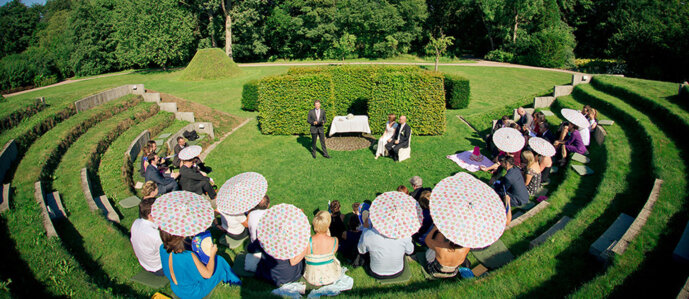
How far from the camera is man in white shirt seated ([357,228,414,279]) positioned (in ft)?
16.9

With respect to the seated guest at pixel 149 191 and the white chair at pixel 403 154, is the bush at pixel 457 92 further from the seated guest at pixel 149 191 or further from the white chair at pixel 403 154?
the seated guest at pixel 149 191

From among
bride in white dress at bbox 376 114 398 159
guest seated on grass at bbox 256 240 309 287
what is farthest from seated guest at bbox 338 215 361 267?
bride in white dress at bbox 376 114 398 159

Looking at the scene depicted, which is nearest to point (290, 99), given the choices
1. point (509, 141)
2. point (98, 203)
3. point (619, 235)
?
point (98, 203)

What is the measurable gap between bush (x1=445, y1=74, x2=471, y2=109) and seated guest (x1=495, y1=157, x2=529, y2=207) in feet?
33.5

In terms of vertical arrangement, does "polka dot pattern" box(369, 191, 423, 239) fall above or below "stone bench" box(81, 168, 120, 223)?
above

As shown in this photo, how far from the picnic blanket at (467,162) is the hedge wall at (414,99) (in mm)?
2346

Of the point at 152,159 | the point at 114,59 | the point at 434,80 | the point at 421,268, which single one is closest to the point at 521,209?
the point at 421,268

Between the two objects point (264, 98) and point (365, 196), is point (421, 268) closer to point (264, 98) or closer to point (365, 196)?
point (365, 196)

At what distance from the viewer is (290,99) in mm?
13523

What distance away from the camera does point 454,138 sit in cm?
1293

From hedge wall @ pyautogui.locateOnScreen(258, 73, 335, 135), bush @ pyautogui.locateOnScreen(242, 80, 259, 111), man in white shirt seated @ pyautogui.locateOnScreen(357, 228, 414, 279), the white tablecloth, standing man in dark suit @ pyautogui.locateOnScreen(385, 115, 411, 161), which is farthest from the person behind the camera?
bush @ pyautogui.locateOnScreen(242, 80, 259, 111)

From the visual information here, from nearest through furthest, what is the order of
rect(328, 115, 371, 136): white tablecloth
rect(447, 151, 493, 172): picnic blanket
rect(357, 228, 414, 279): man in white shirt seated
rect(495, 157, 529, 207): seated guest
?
rect(357, 228, 414, 279): man in white shirt seated, rect(495, 157, 529, 207): seated guest, rect(447, 151, 493, 172): picnic blanket, rect(328, 115, 371, 136): white tablecloth

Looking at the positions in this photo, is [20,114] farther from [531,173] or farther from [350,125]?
[531,173]

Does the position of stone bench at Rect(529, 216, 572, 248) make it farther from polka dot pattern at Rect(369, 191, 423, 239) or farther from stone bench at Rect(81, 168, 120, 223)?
stone bench at Rect(81, 168, 120, 223)
